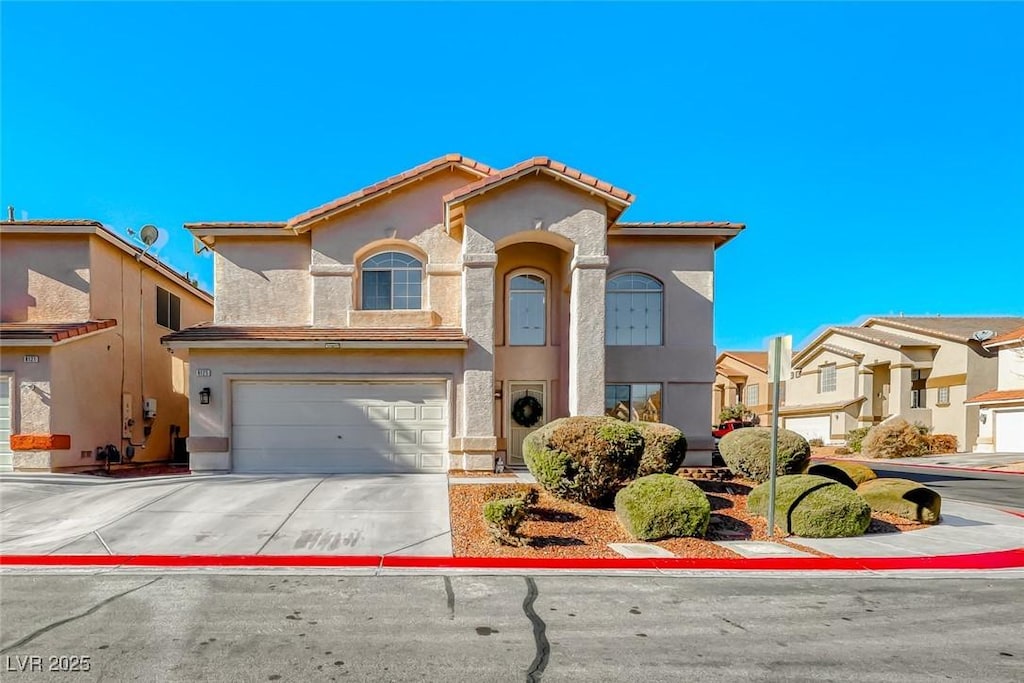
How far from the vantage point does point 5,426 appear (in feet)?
40.8

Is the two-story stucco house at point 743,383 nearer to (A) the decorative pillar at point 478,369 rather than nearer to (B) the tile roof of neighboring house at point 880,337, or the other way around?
(B) the tile roof of neighboring house at point 880,337

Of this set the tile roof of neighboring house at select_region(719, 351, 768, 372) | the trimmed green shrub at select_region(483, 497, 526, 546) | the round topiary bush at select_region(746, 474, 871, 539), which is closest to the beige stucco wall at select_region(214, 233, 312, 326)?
the trimmed green shrub at select_region(483, 497, 526, 546)

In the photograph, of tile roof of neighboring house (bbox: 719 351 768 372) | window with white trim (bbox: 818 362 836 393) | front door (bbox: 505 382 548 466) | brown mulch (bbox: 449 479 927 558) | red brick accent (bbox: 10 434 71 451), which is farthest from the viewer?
tile roof of neighboring house (bbox: 719 351 768 372)

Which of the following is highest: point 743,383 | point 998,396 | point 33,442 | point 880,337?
point 880,337

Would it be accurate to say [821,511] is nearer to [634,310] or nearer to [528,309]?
[634,310]

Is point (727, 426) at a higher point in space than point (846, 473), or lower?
lower

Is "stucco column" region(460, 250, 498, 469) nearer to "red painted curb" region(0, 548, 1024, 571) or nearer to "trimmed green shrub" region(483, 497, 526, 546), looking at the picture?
"trimmed green shrub" region(483, 497, 526, 546)

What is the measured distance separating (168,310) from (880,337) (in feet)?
118

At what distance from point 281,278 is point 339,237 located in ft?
6.17

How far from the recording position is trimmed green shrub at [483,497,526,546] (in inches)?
300

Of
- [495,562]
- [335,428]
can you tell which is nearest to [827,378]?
[335,428]

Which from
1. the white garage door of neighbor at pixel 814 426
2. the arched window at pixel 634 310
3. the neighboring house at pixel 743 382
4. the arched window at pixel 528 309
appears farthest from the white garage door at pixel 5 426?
the neighboring house at pixel 743 382

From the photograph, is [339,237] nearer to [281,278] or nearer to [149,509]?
[281,278]

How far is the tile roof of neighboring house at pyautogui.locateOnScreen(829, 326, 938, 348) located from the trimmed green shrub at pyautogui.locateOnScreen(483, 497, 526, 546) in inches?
1203
